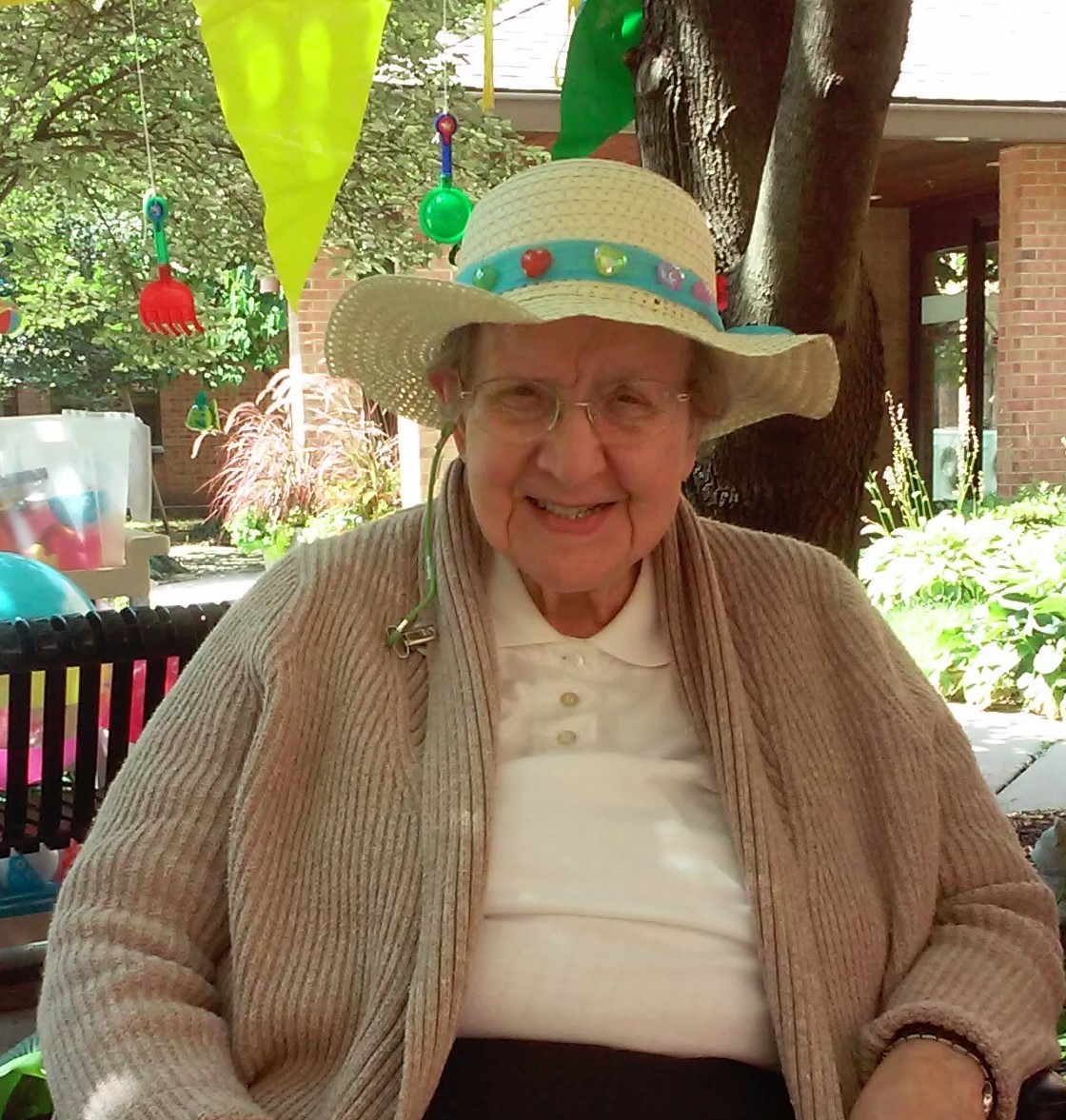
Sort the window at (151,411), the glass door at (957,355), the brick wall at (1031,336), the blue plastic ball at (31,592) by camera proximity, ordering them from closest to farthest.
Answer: the blue plastic ball at (31,592) → the brick wall at (1031,336) → the glass door at (957,355) → the window at (151,411)

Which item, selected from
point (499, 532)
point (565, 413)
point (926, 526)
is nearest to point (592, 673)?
point (499, 532)

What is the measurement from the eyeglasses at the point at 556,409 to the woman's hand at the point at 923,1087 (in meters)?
0.84

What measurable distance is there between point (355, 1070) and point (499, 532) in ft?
2.29

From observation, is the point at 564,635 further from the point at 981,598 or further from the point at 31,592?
the point at 981,598

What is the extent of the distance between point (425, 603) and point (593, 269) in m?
0.51

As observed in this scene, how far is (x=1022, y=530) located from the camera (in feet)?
22.5

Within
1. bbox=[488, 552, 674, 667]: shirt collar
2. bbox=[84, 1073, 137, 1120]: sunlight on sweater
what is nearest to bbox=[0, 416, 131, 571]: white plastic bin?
bbox=[488, 552, 674, 667]: shirt collar

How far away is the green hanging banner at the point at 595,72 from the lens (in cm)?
247

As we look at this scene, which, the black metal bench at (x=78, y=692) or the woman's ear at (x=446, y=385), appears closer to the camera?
the woman's ear at (x=446, y=385)

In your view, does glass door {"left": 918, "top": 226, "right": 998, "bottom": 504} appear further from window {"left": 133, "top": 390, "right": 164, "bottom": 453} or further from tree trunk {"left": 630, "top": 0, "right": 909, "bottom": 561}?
window {"left": 133, "top": 390, "right": 164, "bottom": 453}

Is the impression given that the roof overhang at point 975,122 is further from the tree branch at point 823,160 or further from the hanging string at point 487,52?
the tree branch at point 823,160

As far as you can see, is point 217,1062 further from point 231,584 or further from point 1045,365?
point 231,584

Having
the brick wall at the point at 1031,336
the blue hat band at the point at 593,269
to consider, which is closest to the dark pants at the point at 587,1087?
the blue hat band at the point at 593,269

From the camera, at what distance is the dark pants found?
1524 mm
